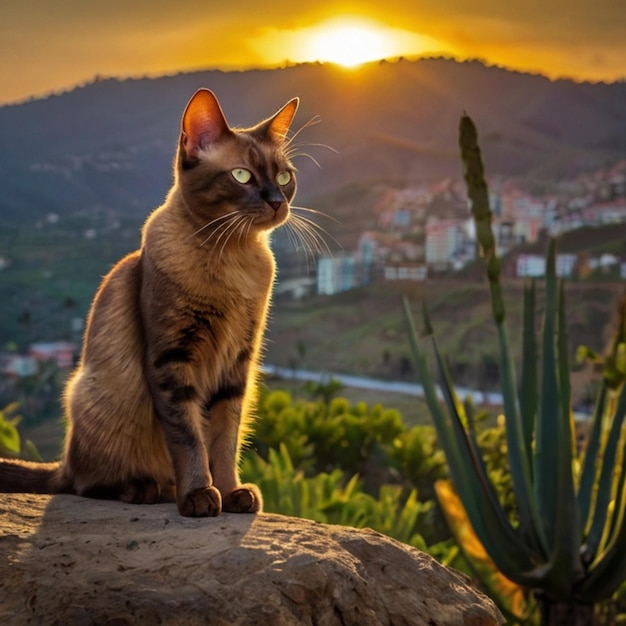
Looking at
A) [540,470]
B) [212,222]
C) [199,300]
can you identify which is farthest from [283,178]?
[540,470]

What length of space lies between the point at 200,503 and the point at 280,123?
0.96 metres

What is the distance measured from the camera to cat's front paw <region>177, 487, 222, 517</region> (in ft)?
6.73

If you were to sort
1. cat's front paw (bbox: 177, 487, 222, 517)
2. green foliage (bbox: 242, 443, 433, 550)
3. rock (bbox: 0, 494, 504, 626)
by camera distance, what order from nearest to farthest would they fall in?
rock (bbox: 0, 494, 504, 626), cat's front paw (bbox: 177, 487, 222, 517), green foliage (bbox: 242, 443, 433, 550)

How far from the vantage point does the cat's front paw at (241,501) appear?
2.16 m

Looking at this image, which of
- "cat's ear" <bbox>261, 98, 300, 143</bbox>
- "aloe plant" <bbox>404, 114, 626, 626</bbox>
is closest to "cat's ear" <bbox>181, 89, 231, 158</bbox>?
"cat's ear" <bbox>261, 98, 300, 143</bbox>

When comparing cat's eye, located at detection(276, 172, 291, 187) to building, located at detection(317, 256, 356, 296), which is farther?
building, located at detection(317, 256, 356, 296)

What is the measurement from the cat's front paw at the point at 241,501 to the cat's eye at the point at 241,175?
71cm

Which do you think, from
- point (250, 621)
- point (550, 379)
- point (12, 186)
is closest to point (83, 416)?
point (250, 621)

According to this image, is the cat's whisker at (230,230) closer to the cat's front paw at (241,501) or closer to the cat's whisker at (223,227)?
the cat's whisker at (223,227)

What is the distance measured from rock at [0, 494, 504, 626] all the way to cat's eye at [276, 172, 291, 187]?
0.80 meters

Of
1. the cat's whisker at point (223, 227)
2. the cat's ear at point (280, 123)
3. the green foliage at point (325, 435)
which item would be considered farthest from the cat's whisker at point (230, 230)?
the green foliage at point (325, 435)

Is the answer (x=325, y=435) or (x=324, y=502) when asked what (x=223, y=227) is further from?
(x=325, y=435)

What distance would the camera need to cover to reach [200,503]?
2053 mm

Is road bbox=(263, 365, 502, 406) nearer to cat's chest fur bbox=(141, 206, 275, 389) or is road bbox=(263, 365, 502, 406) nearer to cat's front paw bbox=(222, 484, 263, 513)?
cat's chest fur bbox=(141, 206, 275, 389)
